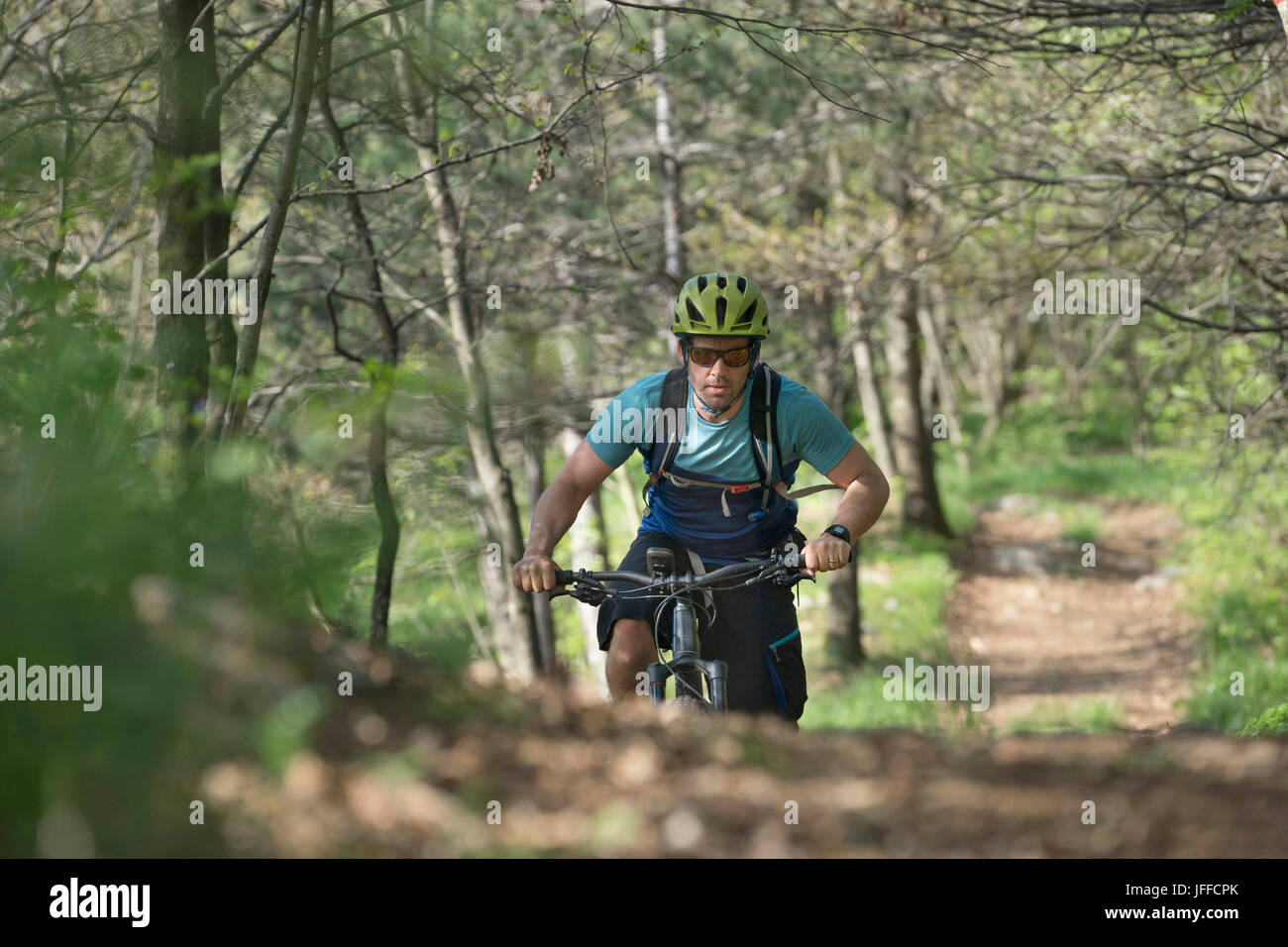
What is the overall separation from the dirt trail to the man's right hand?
7433 millimetres

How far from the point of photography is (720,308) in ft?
17.4

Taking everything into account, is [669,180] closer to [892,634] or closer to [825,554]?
[892,634]

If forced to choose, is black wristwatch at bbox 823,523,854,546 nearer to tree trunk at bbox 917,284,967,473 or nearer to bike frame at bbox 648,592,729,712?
bike frame at bbox 648,592,729,712

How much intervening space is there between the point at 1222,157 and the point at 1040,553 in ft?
45.4

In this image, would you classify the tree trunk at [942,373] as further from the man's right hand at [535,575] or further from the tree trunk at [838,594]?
the man's right hand at [535,575]

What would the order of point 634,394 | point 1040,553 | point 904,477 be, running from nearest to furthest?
point 634,394, point 1040,553, point 904,477

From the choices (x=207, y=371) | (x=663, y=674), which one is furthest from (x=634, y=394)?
(x=207, y=371)

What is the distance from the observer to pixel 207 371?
18.1ft

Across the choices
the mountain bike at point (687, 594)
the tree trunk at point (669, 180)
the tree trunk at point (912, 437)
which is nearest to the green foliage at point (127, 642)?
the mountain bike at point (687, 594)

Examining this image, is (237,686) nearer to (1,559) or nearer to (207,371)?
(1,559)

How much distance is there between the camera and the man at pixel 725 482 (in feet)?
17.4

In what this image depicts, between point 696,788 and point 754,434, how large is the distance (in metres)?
2.66

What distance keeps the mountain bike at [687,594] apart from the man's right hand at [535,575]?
0.04 metres

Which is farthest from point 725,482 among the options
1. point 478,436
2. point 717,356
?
point 478,436
